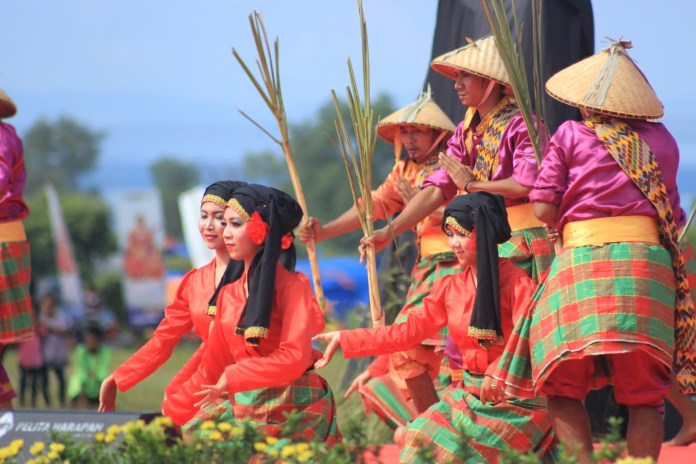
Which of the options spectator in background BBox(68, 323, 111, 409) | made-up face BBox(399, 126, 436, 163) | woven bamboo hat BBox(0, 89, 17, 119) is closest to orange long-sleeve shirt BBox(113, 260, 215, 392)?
made-up face BBox(399, 126, 436, 163)

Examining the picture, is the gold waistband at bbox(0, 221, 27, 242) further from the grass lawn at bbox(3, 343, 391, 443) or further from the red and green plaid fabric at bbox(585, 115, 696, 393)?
the red and green plaid fabric at bbox(585, 115, 696, 393)

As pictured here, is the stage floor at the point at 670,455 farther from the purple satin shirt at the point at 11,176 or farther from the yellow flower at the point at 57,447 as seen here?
the purple satin shirt at the point at 11,176

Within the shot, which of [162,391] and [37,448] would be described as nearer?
[37,448]

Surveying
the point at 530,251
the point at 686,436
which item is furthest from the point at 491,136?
the point at 686,436

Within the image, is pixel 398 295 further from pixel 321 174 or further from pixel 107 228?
pixel 321 174

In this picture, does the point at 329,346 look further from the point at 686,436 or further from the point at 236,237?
the point at 686,436

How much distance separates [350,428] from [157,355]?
1546 millimetres

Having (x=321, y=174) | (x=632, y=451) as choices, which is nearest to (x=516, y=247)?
(x=632, y=451)

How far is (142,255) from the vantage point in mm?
25312

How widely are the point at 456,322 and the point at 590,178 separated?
80 centimetres

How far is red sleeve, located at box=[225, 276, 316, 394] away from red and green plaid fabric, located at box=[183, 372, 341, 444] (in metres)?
0.08

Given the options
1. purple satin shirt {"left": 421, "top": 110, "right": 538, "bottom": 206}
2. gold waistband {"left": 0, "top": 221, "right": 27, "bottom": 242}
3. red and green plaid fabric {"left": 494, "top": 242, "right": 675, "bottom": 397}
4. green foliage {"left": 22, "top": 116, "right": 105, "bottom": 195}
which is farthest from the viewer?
green foliage {"left": 22, "top": 116, "right": 105, "bottom": 195}

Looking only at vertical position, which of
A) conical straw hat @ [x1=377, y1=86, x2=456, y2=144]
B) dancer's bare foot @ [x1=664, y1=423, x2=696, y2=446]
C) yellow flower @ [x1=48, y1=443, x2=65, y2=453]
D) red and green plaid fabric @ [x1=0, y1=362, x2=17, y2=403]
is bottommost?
dancer's bare foot @ [x1=664, y1=423, x2=696, y2=446]

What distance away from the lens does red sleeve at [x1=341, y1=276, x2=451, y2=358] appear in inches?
213
